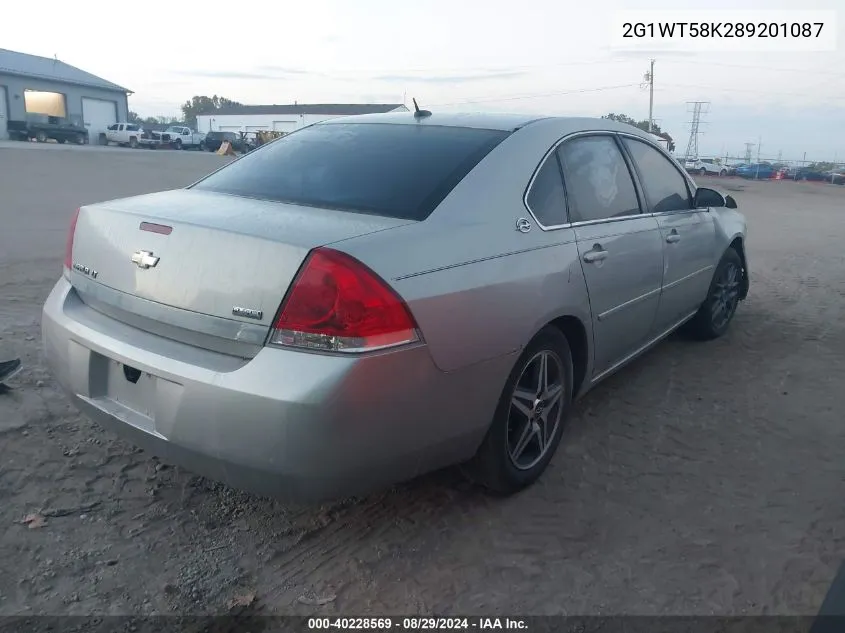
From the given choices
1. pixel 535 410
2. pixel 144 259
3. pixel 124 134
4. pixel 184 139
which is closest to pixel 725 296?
pixel 535 410

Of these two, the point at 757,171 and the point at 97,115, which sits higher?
the point at 97,115

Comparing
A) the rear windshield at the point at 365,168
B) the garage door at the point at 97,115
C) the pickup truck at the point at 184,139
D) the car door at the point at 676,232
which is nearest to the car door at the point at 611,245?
the car door at the point at 676,232

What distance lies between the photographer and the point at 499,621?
7.84ft

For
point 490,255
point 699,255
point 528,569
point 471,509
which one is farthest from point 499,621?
point 699,255

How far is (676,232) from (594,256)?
1.26 metres

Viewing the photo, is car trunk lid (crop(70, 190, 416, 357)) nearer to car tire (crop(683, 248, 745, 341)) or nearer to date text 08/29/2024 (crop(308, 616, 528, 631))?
date text 08/29/2024 (crop(308, 616, 528, 631))

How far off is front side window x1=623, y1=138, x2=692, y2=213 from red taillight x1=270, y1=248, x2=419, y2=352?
2492 mm

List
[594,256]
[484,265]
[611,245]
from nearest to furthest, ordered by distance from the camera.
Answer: [484,265], [594,256], [611,245]

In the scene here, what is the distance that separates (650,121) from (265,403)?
62.3 meters

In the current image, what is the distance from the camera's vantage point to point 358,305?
2.24 meters

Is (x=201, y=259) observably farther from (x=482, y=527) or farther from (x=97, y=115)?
(x=97, y=115)

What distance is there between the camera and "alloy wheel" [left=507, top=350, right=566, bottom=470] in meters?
3.05

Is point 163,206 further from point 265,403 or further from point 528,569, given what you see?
point 528,569

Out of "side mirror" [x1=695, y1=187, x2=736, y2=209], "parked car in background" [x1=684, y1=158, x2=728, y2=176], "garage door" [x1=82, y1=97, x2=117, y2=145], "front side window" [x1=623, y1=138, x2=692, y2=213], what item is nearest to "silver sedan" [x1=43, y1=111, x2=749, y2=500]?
"front side window" [x1=623, y1=138, x2=692, y2=213]
